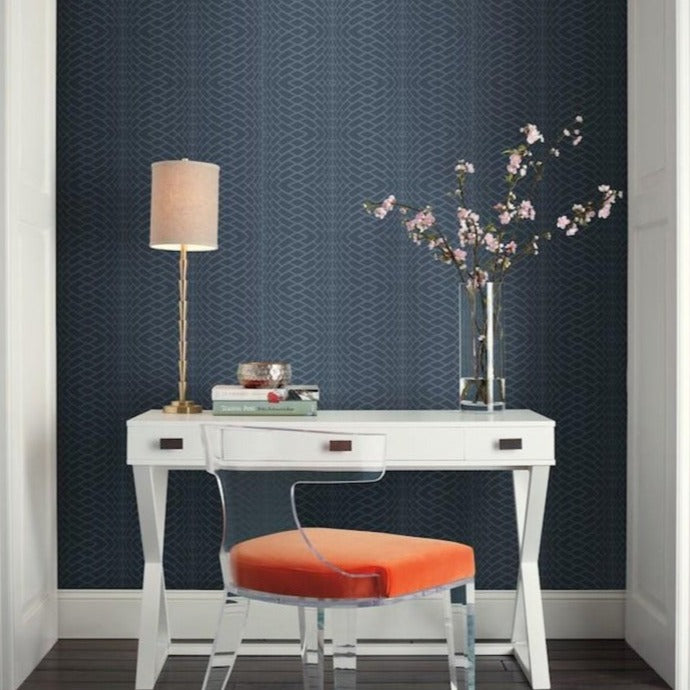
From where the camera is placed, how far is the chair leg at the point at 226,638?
106 inches

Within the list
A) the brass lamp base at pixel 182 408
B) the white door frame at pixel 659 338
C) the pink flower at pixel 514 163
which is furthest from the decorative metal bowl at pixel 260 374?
the white door frame at pixel 659 338

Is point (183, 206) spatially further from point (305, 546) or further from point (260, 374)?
point (305, 546)

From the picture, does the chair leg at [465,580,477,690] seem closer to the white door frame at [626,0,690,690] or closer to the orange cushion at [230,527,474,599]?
the orange cushion at [230,527,474,599]

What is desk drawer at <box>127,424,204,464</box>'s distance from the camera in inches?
122

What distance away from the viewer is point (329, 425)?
3092 millimetres

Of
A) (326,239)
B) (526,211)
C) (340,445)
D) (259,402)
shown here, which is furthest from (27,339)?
(526,211)

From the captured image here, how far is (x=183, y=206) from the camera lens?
10.7 feet

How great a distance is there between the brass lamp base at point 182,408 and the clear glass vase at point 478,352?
2.57ft

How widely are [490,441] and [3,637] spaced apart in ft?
4.59

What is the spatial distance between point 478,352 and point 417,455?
1.42 feet

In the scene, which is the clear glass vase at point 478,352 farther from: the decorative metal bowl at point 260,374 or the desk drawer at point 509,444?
the decorative metal bowl at point 260,374

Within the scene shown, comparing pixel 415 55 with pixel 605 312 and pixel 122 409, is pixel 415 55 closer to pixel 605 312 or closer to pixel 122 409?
pixel 605 312

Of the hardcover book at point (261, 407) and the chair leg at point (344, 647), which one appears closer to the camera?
the chair leg at point (344, 647)

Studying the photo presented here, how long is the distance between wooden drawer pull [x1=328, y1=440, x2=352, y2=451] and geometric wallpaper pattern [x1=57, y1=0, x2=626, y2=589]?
1.13 m
